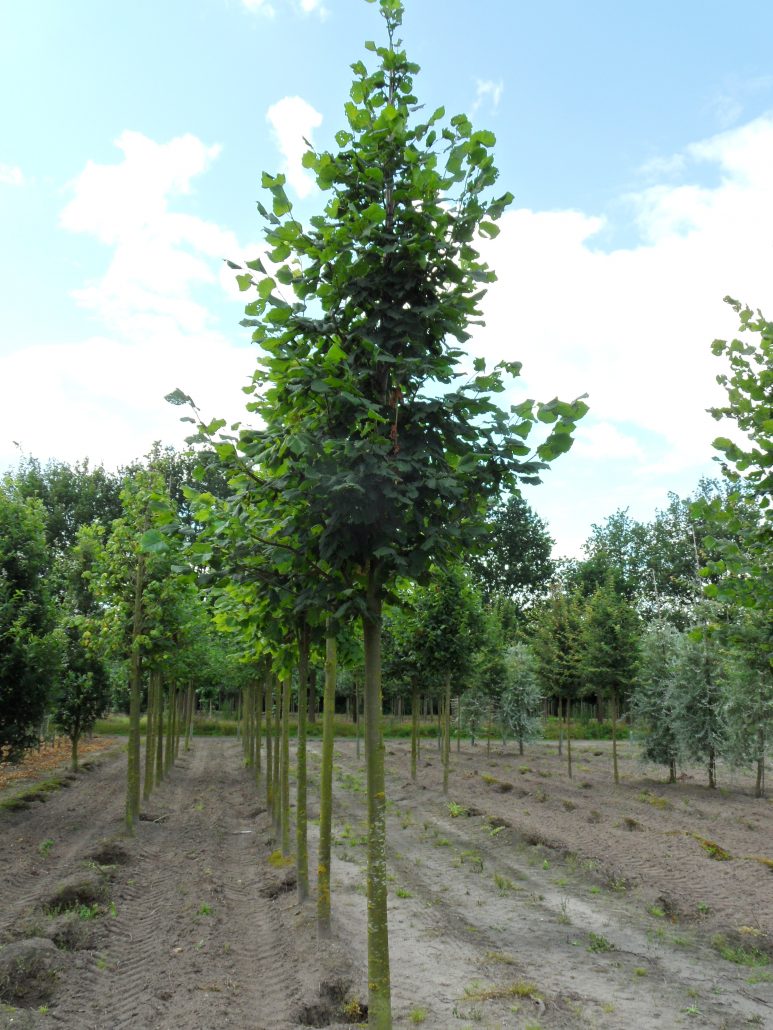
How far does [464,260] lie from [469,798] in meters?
16.2

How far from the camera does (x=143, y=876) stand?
1101 centimetres

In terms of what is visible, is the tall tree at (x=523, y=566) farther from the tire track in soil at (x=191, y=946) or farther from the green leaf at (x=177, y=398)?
the green leaf at (x=177, y=398)

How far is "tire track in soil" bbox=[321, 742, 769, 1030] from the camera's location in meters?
6.11

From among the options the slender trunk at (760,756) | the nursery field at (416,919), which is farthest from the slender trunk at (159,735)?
the slender trunk at (760,756)

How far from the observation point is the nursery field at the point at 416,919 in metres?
6.15

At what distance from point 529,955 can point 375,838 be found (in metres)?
4.24

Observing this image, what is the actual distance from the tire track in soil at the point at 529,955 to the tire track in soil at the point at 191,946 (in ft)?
3.52

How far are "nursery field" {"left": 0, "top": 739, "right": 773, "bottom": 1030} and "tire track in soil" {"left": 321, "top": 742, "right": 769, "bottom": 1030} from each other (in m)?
0.03

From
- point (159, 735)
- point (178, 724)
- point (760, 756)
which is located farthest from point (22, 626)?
point (760, 756)

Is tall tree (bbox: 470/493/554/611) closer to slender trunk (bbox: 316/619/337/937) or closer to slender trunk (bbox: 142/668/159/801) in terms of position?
slender trunk (bbox: 142/668/159/801)

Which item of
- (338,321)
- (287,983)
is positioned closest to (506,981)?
(287,983)

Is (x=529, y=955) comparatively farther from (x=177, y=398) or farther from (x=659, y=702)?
(x=659, y=702)

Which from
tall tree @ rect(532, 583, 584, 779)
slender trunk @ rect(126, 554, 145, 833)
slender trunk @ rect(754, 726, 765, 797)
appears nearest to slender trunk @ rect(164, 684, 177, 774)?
slender trunk @ rect(126, 554, 145, 833)

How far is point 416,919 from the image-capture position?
885 cm
